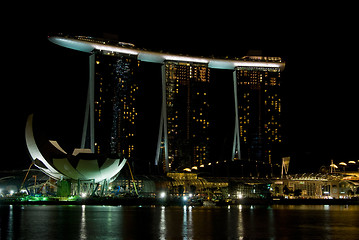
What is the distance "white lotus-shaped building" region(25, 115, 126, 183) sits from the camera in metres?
69.8

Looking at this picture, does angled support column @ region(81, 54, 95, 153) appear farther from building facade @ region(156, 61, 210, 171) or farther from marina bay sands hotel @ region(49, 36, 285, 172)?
building facade @ region(156, 61, 210, 171)

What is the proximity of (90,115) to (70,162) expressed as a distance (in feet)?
83.4

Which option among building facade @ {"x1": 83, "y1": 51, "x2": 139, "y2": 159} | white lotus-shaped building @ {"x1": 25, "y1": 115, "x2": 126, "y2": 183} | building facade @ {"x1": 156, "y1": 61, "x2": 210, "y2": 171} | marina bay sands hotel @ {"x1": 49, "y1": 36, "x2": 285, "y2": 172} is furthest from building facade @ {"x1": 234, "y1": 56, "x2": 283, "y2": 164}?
white lotus-shaped building @ {"x1": 25, "y1": 115, "x2": 126, "y2": 183}

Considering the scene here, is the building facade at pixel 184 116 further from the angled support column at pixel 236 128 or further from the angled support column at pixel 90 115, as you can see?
the angled support column at pixel 90 115

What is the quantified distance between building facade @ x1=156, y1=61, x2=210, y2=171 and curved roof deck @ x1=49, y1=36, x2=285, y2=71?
1475mm

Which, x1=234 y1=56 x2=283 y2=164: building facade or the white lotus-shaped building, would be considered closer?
the white lotus-shaped building

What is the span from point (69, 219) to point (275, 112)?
77.7m

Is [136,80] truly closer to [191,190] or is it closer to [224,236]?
[191,190]

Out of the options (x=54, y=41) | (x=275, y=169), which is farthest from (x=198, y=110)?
(x=54, y=41)

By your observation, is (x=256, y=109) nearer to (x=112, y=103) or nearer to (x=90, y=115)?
(x=112, y=103)

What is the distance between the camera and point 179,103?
105062mm

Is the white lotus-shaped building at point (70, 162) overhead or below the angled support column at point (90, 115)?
below

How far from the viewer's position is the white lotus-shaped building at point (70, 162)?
69812mm

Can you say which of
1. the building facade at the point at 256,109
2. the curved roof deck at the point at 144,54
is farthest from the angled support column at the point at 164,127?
the building facade at the point at 256,109
